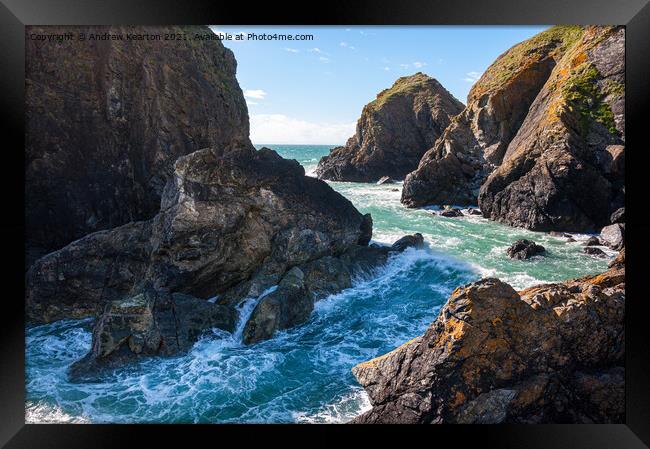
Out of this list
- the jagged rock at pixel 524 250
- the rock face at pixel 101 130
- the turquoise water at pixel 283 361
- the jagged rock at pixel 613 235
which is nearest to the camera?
the turquoise water at pixel 283 361

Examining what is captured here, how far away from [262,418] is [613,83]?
74.2 feet

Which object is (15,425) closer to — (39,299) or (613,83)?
(39,299)

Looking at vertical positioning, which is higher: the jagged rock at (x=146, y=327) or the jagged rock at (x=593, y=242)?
the jagged rock at (x=593, y=242)

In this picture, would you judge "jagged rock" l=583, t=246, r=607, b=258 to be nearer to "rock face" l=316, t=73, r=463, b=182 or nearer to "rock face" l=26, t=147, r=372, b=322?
"rock face" l=26, t=147, r=372, b=322

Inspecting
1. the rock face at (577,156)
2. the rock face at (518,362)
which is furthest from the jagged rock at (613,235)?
the rock face at (518,362)

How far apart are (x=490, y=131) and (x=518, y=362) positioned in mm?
28286

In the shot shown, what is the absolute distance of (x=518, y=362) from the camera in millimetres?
5082

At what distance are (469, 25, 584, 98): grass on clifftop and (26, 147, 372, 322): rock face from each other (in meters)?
22.3

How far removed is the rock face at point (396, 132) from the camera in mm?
45188

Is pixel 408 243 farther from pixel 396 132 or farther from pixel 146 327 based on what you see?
pixel 396 132

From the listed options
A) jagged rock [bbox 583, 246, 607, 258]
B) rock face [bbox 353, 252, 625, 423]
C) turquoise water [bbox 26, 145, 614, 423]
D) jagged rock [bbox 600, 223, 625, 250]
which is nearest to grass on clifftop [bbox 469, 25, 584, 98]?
jagged rock [bbox 600, 223, 625, 250]

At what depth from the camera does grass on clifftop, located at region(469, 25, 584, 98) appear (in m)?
26.1

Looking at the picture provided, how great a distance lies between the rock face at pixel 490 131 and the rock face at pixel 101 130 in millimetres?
17250
